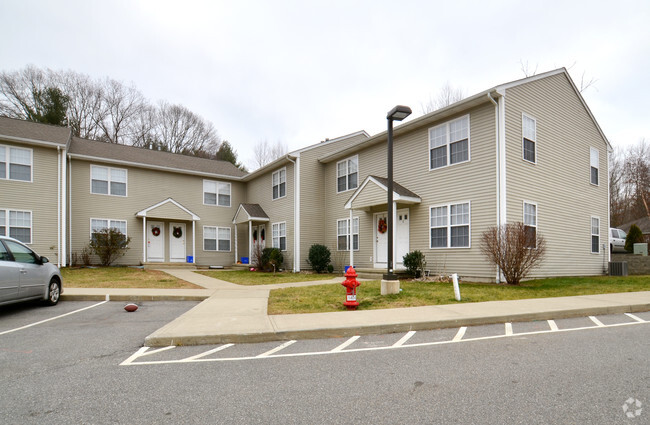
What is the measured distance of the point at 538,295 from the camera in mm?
9547

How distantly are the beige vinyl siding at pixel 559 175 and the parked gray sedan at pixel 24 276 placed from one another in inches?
495

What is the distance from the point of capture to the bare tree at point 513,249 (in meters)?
11.4

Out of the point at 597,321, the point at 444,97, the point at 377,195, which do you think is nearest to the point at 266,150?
the point at 444,97

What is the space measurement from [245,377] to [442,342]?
289 centimetres

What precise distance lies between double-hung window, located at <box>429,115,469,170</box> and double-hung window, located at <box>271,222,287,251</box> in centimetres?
913

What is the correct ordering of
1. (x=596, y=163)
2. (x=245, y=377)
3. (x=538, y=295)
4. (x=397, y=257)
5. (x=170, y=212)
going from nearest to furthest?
(x=245, y=377) → (x=538, y=295) → (x=397, y=257) → (x=596, y=163) → (x=170, y=212)

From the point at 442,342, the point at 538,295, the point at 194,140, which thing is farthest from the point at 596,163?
the point at 194,140

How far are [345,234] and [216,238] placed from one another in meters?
8.99

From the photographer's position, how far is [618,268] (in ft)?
53.1

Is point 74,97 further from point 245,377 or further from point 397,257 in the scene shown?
point 245,377

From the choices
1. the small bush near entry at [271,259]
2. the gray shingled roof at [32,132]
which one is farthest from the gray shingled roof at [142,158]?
the small bush near entry at [271,259]

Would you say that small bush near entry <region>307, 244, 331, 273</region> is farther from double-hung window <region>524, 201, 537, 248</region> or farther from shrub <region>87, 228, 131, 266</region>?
shrub <region>87, 228, 131, 266</region>

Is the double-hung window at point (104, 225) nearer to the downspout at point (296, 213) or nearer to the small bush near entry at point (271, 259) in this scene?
the small bush near entry at point (271, 259)

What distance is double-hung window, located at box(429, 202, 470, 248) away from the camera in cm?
1332
